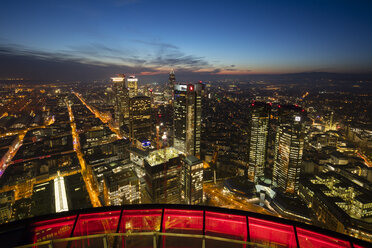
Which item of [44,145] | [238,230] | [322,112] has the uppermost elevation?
[238,230]

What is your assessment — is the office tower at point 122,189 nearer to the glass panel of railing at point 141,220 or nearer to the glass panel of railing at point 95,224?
the glass panel of railing at point 95,224

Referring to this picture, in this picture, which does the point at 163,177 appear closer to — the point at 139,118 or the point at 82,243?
the point at 82,243

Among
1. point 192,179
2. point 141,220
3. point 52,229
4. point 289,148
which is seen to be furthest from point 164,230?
point 289,148

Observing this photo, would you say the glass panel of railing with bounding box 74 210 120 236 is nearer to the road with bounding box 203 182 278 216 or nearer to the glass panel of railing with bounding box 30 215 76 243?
the glass panel of railing with bounding box 30 215 76 243

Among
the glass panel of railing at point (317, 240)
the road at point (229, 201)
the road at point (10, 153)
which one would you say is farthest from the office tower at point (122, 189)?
the glass panel of railing at point (317, 240)

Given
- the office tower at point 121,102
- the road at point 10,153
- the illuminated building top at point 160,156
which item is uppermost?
the office tower at point 121,102

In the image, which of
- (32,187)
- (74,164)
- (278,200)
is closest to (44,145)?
(74,164)

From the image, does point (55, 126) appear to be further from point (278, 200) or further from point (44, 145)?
point (278, 200)
